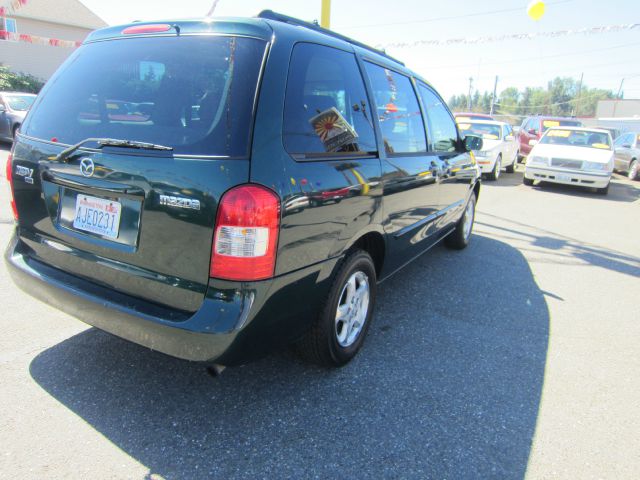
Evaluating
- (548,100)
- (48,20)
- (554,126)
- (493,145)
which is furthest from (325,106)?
(548,100)

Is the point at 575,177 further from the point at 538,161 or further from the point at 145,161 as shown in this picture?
the point at 145,161

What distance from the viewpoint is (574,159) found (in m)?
10.9

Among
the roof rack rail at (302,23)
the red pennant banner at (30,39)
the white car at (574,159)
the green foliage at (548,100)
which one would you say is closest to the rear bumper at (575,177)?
the white car at (574,159)


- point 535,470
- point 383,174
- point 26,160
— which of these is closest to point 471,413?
point 535,470

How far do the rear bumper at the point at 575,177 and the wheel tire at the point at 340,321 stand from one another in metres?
9.73

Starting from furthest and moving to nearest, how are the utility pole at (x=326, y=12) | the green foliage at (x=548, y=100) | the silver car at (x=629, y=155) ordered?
the green foliage at (x=548, y=100)
the silver car at (x=629, y=155)
the utility pole at (x=326, y=12)

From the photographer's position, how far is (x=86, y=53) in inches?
99.3

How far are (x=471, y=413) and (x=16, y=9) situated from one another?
33040 millimetres

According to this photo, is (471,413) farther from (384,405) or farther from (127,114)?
(127,114)

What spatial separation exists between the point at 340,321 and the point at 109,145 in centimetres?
158

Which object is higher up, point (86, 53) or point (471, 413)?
point (86, 53)

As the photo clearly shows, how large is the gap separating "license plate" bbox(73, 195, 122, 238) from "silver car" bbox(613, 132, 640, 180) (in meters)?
16.3

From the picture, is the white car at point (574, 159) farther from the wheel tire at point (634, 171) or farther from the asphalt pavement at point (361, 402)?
the asphalt pavement at point (361, 402)

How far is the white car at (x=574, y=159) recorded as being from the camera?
10.7 meters
